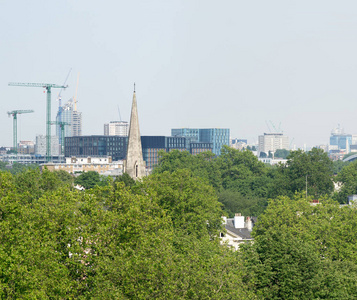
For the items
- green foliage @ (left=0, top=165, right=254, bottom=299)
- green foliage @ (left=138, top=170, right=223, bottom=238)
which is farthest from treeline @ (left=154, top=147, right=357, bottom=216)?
green foliage @ (left=0, top=165, right=254, bottom=299)

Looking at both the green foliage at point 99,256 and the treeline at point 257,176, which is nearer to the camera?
the green foliage at point 99,256

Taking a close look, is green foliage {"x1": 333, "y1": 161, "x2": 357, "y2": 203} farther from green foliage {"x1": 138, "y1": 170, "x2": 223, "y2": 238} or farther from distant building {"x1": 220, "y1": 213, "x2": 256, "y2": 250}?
green foliage {"x1": 138, "y1": 170, "x2": 223, "y2": 238}

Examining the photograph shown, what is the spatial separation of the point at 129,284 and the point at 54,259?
575cm

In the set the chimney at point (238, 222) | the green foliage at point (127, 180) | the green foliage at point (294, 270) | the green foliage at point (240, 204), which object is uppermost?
the green foliage at point (127, 180)

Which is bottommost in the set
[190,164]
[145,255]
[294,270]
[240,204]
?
[240,204]

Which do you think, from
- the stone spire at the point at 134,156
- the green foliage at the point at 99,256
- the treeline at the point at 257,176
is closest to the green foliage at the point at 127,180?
the stone spire at the point at 134,156

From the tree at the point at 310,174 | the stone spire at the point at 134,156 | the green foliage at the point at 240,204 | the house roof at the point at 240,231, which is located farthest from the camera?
the tree at the point at 310,174

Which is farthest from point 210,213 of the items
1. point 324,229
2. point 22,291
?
point 22,291

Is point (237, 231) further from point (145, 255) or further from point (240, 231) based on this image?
point (145, 255)

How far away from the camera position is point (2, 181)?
5878cm

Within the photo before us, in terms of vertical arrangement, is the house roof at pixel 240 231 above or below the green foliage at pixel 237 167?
below

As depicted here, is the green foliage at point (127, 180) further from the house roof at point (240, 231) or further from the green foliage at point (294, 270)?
the green foliage at point (294, 270)

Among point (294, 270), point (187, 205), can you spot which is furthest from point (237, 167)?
point (294, 270)

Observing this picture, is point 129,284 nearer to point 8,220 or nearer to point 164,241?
point 164,241
